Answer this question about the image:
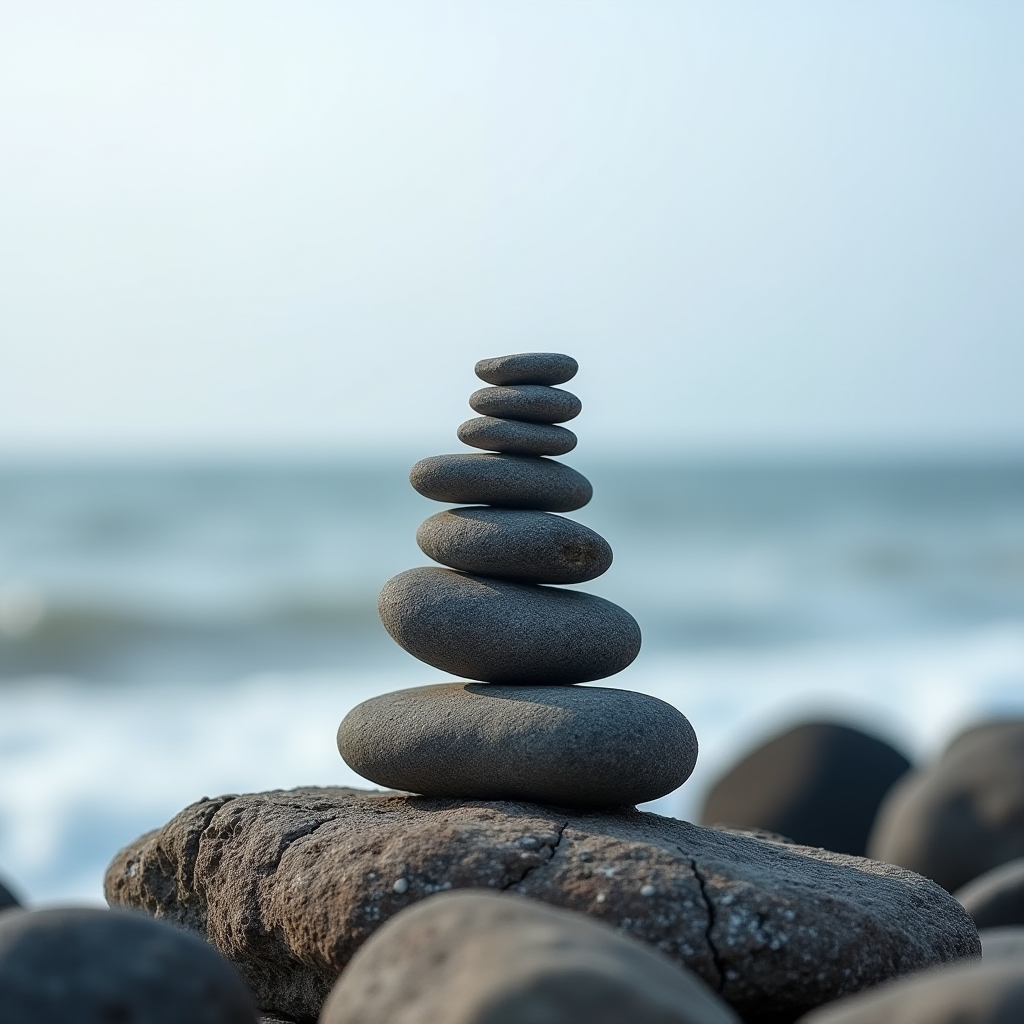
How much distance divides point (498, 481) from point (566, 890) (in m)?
1.38

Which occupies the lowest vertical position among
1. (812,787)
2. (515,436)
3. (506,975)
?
(812,787)

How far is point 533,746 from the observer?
368cm

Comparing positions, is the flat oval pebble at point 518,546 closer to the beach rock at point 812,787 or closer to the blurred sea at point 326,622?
the beach rock at point 812,787

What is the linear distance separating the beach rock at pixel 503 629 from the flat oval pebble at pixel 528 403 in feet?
1.70

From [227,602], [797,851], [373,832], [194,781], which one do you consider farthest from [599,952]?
[227,602]

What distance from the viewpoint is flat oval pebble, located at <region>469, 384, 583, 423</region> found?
4.13 meters

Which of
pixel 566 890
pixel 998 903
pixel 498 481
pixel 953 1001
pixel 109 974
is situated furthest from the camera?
pixel 998 903

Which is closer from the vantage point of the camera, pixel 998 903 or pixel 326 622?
pixel 998 903

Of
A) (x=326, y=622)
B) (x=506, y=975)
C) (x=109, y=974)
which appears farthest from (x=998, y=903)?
(x=326, y=622)

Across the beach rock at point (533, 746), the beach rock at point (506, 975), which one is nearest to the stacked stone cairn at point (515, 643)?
the beach rock at point (533, 746)

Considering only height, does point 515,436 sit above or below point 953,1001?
above

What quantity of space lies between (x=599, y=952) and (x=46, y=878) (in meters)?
6.90

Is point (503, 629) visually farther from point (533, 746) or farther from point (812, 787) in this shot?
point (812, 787)

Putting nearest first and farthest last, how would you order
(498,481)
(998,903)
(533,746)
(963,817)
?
(533,746) → (498,481) → (998,903) → (963,817)
